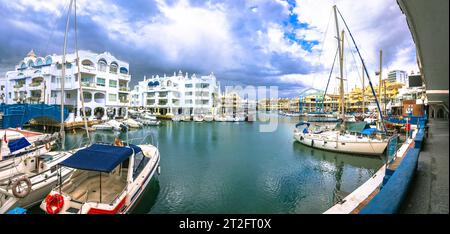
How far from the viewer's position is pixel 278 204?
7340 mm

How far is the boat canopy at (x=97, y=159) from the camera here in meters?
5.54

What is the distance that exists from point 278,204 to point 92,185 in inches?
263

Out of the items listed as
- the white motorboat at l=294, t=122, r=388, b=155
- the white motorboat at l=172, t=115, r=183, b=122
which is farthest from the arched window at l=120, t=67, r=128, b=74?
the white motorboat at l=294, t=122, r=388, b=155

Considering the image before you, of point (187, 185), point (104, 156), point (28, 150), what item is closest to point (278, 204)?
point (187, 185)

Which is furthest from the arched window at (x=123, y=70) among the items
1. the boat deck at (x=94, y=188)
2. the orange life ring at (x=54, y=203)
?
the orange life ring at (x=54, y=203)

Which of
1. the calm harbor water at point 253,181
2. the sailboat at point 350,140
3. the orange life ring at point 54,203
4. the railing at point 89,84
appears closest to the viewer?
the orange life ring at point 54,203

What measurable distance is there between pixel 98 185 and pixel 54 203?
5.21 ft

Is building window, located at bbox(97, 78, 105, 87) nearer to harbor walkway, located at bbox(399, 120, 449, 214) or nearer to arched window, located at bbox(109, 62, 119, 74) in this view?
arched window, located at bbox(109, 62, 119, 74)

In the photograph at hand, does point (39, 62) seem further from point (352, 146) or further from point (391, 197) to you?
point (352, 146)

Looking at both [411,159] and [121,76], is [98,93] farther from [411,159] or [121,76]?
[411,159]

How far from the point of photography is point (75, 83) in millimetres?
28203

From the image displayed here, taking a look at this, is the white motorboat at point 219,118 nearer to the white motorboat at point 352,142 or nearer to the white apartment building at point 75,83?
the white apartment building at point 75,83

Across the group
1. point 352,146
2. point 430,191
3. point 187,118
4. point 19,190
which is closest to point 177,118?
point 187,118

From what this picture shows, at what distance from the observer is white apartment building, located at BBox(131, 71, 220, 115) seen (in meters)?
49.7
